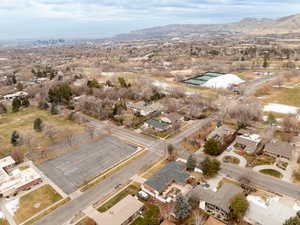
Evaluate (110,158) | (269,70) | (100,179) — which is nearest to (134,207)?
(100,179)

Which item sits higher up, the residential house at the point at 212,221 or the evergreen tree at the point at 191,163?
the evergreen tree at the point at 191,163

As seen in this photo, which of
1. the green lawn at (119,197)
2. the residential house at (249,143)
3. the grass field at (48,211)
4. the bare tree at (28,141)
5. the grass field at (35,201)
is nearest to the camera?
the grass field at (48,211)

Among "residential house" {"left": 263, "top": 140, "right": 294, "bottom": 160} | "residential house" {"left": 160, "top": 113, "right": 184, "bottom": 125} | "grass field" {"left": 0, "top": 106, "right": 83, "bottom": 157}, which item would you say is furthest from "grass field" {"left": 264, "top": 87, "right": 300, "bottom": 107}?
"grass field" {"left": 0, "top": 106, "right": 83, "bottom": 157}

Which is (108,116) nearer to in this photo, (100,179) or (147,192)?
(100,179)

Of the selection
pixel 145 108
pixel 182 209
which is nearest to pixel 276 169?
pixel 182 209

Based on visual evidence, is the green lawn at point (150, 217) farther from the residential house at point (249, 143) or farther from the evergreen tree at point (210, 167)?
the residential house at point (249, 143)

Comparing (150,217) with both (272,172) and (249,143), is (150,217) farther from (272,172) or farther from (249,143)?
(249,143)

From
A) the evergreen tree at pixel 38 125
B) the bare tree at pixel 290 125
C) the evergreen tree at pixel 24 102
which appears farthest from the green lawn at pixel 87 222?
the evergreen tree at pixel 24 102
